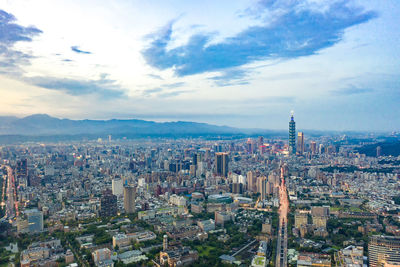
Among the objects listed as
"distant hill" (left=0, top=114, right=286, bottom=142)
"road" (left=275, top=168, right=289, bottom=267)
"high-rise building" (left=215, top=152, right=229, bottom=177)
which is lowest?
"road" (left=275, top=168, right=289, bottom=267)

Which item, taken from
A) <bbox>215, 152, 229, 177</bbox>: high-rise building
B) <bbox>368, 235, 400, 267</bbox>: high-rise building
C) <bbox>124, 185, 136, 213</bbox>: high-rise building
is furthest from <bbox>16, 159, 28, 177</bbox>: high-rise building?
<bbox>368, 235, 400, 267</bbox>: high-rise building

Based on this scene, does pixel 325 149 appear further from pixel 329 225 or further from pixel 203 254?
pixel 203 254

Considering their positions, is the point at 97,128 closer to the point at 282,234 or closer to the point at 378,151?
the point at 378,151

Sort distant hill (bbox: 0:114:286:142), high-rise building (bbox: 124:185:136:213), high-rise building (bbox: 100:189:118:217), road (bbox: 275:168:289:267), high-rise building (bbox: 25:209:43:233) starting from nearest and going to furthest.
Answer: road (bbox: 275:168:289:267) < high-rise building (bbox: 25:209:43:233) < high-rise building (bbox: 100:189:118:217) < high-rise building (bbox: 124:185:136:213) < distant hill (bbox: 0:114:286:142)

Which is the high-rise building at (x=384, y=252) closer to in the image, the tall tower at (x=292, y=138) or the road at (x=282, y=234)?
the road at (x=282, y=234)

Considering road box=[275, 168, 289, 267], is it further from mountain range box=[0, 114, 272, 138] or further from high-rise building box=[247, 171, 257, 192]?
mountain range box=[0, 114, 272, 138]

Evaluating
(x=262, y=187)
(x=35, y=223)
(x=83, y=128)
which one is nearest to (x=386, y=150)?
(x=262, y=187)

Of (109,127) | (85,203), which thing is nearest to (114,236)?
(85,203)
